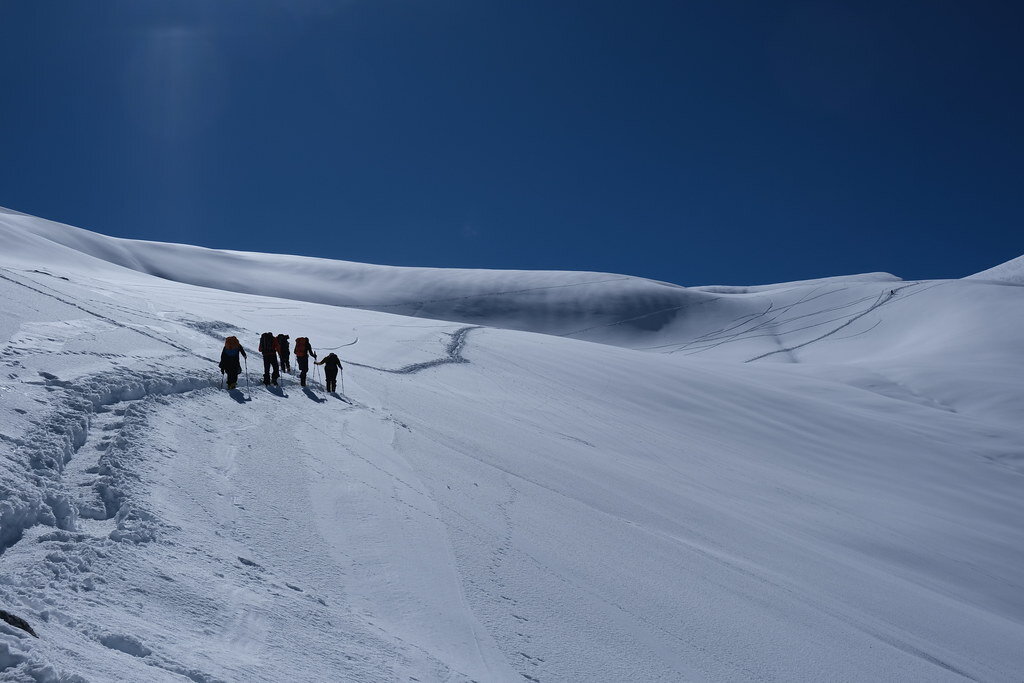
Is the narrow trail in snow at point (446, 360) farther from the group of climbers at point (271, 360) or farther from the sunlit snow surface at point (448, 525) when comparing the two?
the group of climbers at point (271, 360)

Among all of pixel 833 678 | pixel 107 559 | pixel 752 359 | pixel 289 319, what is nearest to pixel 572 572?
pixel 833 678

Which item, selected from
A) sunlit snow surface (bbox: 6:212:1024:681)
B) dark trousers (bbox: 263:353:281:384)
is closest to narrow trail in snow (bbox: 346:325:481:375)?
sunlit snow surface (bbox: 6:212:1024:681)

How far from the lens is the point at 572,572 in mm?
6391

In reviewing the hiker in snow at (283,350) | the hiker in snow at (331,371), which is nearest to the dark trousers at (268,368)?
the hiker in snow at (331,371)

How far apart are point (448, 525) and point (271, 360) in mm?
6117

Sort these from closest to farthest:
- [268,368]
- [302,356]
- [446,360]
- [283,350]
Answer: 1. [268,368]
2. [302,356]
3. [283,350]
4. [446,360]

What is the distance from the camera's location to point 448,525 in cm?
662

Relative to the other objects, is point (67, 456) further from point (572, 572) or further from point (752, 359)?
point (752, 359)

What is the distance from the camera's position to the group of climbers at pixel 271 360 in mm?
9945

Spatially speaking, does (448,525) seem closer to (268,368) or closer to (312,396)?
(312,396)

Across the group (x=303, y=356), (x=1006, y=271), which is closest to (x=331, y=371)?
(x=303, y=356)

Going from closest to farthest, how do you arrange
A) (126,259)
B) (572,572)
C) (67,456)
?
1. (67,456)
2. (572,572)
3. (126,259)

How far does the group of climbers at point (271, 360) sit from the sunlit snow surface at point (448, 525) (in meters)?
0.34

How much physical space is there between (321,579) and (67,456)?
2428 mm
